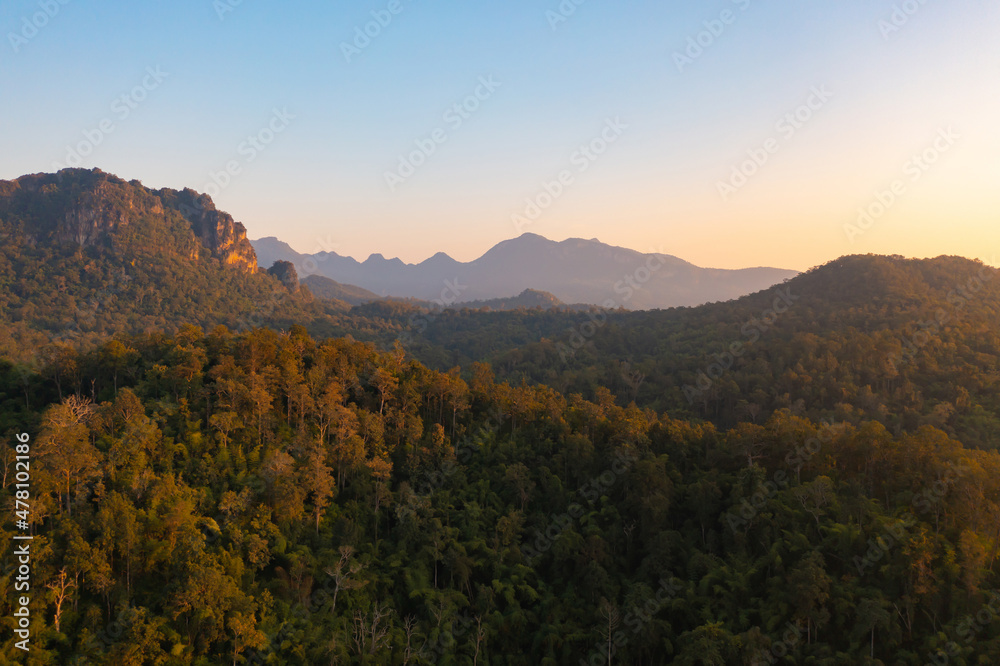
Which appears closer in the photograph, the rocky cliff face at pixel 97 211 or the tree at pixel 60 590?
Result: the tree at pixel 60 590

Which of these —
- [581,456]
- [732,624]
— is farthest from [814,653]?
[581,456]

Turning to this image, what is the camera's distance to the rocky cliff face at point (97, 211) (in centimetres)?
12912

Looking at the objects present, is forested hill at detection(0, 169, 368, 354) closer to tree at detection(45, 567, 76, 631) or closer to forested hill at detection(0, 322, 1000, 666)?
forested hill at detection(0, 322, 1000, 666)

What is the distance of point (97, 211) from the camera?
132 m

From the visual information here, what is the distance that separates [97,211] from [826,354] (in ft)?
529

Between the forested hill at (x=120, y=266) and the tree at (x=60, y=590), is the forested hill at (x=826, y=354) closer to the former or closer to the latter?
the tree at (x=60, y=590)

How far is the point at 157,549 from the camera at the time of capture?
21422 millimetres

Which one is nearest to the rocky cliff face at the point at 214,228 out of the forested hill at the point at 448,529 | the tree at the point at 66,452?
the forested hill at the point at 448,529

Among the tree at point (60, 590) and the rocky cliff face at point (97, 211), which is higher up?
the rocky cliff face at point (97, 211)

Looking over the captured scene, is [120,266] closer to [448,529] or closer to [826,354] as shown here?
[448,529]

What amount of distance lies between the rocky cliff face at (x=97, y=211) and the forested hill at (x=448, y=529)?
125m

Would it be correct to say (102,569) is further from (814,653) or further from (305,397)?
(814,653)

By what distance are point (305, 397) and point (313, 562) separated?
10.7 m

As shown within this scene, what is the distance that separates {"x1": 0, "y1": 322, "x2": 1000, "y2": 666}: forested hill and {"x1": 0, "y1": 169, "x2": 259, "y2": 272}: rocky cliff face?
125m
